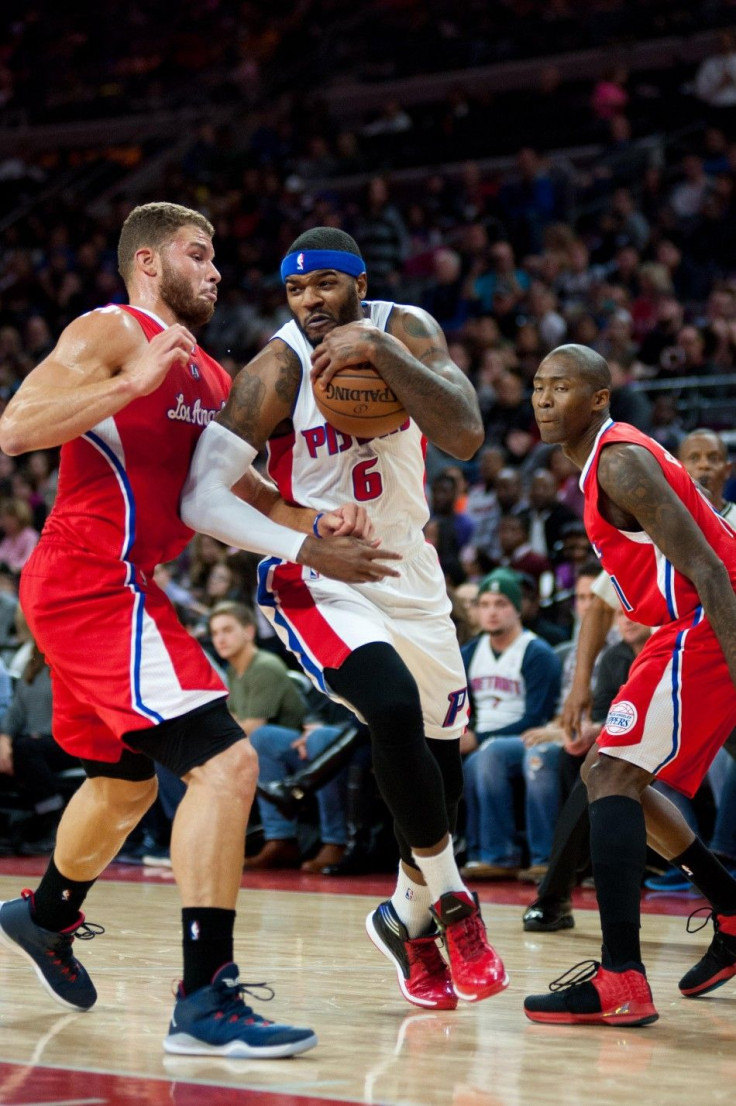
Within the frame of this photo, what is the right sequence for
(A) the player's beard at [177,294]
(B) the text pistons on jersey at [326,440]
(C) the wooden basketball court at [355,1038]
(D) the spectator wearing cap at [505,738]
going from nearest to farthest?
1. (C) the wooden basketball court at [355,1038]
2. (A) the player's beard at [177,294]
3. (B) the text pistons on jersey at [326,440]
4. (D) the spectator wearing cap at [505,738]

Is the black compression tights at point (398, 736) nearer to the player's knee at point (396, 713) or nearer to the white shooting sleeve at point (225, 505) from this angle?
the player's knee at point (396, 713)

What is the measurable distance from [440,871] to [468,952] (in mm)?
235

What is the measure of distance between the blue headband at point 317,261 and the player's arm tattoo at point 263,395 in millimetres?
226

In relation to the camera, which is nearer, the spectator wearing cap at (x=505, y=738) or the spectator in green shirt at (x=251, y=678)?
the spectator wearing cap at (x=505, y=738)

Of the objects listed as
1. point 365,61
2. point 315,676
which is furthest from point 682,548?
point 365,61

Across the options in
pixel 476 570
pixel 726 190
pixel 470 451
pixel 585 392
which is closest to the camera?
pixel 470 451

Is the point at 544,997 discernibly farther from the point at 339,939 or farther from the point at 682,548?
the point at 339,939

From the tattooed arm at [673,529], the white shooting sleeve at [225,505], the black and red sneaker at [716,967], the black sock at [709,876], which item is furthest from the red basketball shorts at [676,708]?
the white shooting sleeve at [225,505]

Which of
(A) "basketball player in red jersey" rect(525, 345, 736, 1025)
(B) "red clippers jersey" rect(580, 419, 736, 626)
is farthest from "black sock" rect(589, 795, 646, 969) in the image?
(B) "red clippers jersey" rect(580, 419, 736, 626)

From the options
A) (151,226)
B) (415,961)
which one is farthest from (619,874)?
(151,226)

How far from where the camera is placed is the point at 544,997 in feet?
13.6

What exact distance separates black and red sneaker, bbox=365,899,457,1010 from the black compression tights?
433mm

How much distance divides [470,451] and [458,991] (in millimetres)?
1503

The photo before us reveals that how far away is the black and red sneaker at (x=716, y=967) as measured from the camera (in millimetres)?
4547
